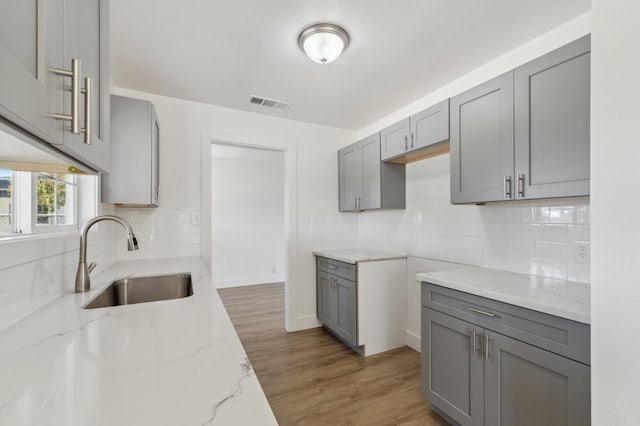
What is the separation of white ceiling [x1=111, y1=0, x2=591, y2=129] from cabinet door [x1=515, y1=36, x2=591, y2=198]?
0.39m

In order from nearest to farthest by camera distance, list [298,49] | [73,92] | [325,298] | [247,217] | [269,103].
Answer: [73,92] < [298,49] < [269,103] < [325,298] < [247,217]

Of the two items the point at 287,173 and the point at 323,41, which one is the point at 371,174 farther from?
the point at 323,41

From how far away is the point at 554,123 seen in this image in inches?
56.7

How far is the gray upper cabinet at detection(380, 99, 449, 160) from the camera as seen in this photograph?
6.75 feet

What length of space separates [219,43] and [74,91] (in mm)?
1540

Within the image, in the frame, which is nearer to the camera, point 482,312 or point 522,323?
point 522,323

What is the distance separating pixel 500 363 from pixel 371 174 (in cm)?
191

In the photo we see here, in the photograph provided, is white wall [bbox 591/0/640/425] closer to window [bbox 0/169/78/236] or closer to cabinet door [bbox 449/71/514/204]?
cabinet door [bbox 449/71/514/204]

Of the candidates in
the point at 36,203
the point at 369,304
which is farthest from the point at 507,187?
the point at 36,203

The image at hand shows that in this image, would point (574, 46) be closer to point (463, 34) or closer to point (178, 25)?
point (463, 34)

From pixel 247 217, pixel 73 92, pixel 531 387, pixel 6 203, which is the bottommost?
pixel 531 387

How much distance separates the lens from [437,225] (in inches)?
101

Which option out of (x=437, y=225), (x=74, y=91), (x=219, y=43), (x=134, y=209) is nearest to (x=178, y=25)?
(x=219, y=43)

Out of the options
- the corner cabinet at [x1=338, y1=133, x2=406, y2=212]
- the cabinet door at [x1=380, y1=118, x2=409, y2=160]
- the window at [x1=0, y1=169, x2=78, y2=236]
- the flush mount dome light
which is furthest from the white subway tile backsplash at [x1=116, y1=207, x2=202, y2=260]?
the cabinet door at [x1=380, y1=118, x2=409, y2=160]
